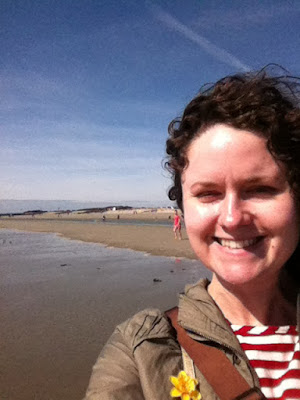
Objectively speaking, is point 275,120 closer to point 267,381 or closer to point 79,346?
point 267,381

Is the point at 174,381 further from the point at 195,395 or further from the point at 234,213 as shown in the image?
the point at 234,213

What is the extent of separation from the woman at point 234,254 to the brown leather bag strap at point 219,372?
0.6 inches

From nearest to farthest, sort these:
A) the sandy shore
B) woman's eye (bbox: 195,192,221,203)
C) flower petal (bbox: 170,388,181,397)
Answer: flower petal (bbox: 170,388,181,397), woman's eye (bbox: 195,192,221,203), the sandy shore

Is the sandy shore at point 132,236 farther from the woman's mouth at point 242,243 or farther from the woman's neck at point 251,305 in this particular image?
the woman's mouth at point 242,243

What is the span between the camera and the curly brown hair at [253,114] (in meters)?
1.64

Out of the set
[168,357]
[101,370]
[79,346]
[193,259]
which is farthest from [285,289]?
[193,259]

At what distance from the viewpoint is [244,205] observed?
159 centimetres

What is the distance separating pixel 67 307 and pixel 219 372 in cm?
628

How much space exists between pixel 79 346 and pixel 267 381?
4264 mm

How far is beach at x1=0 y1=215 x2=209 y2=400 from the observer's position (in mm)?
4391

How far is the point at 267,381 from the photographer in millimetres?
1566

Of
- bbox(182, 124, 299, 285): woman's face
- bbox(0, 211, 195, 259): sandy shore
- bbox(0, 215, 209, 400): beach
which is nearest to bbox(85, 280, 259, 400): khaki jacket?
bbox(182, 124, 299, 285): woman's face

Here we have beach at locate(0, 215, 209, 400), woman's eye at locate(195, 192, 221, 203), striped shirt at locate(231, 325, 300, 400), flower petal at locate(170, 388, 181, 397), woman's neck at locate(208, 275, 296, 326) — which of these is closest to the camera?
flower petal at locate(170, 388, 181, 397)

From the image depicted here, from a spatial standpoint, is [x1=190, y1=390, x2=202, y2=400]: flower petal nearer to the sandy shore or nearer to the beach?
the beach
